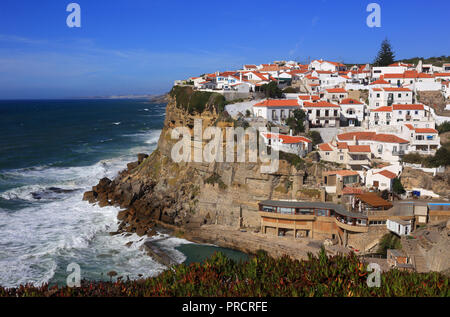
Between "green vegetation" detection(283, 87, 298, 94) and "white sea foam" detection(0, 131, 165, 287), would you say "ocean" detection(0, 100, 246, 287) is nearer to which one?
"white sea foam" detection(0, 131, 165, 287)

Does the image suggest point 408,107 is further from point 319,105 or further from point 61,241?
point 61,241

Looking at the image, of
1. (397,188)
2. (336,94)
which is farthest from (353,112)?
(397,188)

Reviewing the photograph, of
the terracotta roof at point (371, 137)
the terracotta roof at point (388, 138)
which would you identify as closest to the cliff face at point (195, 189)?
the terracotta roof at point (371, 137)

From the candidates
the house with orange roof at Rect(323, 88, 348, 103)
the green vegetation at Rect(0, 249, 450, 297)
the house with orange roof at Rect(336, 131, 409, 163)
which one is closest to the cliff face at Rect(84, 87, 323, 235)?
the house with orange roof at Rect(336, 131, 409, 163)
